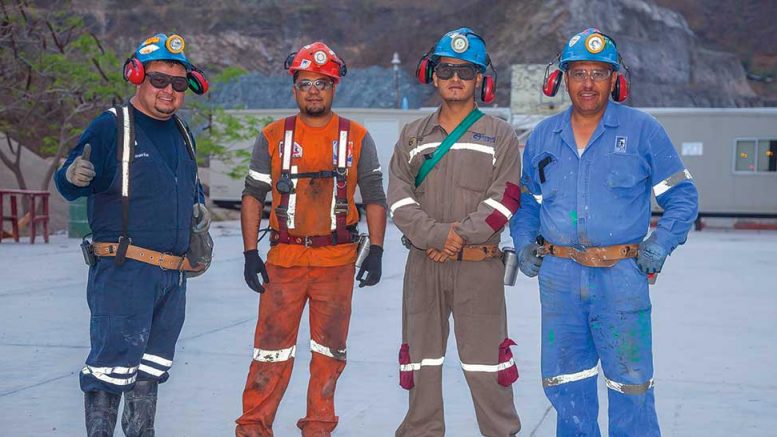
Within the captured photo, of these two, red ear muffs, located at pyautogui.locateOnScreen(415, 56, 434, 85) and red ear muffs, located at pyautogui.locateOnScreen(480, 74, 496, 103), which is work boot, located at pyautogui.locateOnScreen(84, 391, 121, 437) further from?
red ear muffs, located at pyautogui.locateOnScreen(480, 74, 496, 103)

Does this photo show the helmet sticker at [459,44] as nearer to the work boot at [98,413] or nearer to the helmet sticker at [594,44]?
the helmet sticker at [594,44]

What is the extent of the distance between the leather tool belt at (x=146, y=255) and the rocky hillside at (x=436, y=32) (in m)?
52.6

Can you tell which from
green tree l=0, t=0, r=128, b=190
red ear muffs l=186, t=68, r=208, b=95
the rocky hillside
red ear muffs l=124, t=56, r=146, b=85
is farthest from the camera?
the rocky hillside

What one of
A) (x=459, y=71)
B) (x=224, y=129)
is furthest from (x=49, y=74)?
(x=459, y=71)

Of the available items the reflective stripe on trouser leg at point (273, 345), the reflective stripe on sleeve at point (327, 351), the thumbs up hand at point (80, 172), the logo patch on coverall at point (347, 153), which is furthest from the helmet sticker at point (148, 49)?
the reflective stripe on sleeve at point (327, 351)

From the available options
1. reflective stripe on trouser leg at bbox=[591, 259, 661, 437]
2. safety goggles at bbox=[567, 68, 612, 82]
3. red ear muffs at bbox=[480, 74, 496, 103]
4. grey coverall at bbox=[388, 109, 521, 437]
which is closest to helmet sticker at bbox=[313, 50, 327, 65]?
grey coverall at bbox=[388, 109, 521, 437]

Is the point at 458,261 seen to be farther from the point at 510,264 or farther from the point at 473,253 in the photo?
the point at 510,264

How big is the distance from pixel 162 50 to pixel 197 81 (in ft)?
0.92

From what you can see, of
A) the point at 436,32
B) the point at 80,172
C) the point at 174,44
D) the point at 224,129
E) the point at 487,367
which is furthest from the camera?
the point at 436,32

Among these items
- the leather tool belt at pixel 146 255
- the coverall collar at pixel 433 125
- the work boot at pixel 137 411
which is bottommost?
the work boot at pixel 137 411

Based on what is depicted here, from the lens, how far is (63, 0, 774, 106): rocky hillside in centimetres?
6519

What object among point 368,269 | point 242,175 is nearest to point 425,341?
point 368,269

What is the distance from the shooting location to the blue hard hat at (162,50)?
504 cm

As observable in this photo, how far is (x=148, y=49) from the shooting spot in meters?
5.06
